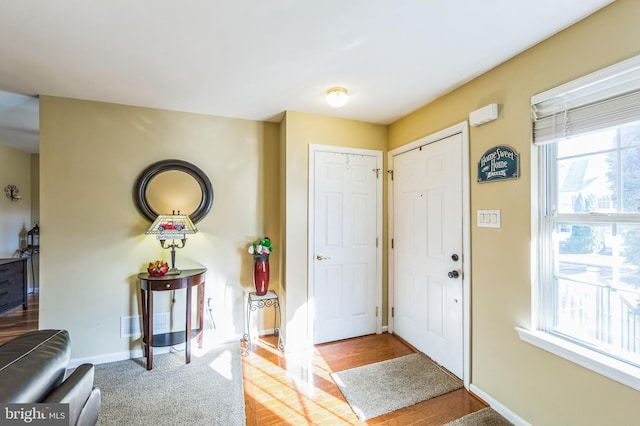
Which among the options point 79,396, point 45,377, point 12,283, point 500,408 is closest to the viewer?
point 45,377

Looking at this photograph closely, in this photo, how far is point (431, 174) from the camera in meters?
2.51

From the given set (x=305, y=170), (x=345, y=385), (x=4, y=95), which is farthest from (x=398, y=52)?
(x=4, y=95)

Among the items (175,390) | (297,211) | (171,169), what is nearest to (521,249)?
(297,211)

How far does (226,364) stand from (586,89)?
10.6 feet

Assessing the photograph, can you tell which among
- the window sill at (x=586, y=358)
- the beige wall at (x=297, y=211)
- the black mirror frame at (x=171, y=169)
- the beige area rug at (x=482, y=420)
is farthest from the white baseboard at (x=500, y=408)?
the black mirror frame at (x=171, y=169)

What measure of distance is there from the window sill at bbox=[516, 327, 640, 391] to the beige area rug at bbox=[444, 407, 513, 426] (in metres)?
0.59

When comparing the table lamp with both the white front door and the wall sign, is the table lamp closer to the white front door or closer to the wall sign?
the white front door

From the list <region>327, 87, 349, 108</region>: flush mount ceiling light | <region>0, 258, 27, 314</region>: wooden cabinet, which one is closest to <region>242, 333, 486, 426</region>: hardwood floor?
<region>327, 87, 349, 108</region>: flush mount ceiling light

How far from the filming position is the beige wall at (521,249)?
4.35ft

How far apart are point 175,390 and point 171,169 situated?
6.43 feet

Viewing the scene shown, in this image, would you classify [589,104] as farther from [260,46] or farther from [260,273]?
[260,273]

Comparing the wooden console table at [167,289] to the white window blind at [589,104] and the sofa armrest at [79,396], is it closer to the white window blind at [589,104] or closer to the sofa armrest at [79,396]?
the sofa armrest at [79,396]

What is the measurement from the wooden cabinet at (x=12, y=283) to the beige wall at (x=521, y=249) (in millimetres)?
5666

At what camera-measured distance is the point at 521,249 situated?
1.72m
